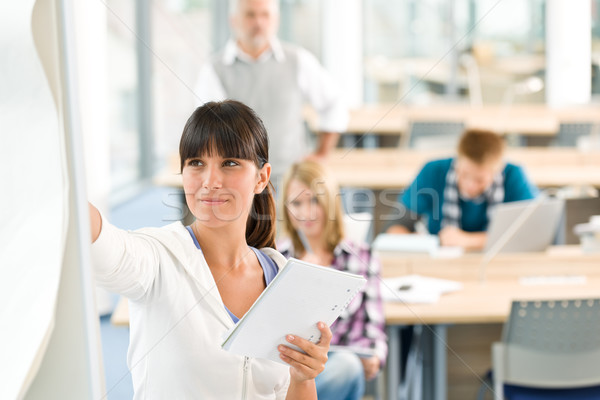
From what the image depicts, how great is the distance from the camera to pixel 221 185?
0.43 metres

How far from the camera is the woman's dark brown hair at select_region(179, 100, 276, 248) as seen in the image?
427 mm

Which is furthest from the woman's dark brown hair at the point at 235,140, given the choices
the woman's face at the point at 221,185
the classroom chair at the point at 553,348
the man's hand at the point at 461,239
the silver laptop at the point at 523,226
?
the man's hand at the point at 461,239

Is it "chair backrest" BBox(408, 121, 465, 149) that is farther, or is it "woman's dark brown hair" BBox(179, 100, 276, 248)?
"chair backrest" BBox(408, 121, 465, 149)

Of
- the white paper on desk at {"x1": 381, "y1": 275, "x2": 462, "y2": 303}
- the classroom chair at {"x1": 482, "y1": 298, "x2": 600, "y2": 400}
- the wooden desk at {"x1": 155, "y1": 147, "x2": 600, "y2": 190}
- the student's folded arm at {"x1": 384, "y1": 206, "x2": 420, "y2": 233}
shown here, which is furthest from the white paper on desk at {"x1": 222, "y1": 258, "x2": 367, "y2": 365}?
the wooden desk at {"x1": 155, "y1": 147, "x2": 600, "y2": 190}

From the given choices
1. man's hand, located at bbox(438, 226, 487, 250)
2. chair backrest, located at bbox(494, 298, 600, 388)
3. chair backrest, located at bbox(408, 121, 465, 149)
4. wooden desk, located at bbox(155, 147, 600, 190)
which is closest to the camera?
chair backrest, located at bbox(494, 298, 600, 388)

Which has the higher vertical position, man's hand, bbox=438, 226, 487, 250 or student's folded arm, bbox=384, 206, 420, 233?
student's folded arm, bbox=384, 206, 420, 233

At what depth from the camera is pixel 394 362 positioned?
168cm

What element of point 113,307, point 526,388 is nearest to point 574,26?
point 526,388

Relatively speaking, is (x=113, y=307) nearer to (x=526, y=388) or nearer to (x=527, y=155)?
(x=526, y=388)

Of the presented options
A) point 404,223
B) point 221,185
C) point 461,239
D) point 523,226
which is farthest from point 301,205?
point 404,223

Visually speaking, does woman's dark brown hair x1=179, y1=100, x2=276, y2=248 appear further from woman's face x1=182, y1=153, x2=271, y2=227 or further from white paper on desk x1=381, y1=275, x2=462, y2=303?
white paper on desk x1=381, y1=275, x2=462, y2=303

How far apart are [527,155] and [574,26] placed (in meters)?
3.83

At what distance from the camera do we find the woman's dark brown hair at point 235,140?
1.40 feet

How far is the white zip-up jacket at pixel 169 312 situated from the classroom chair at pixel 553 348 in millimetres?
1146
